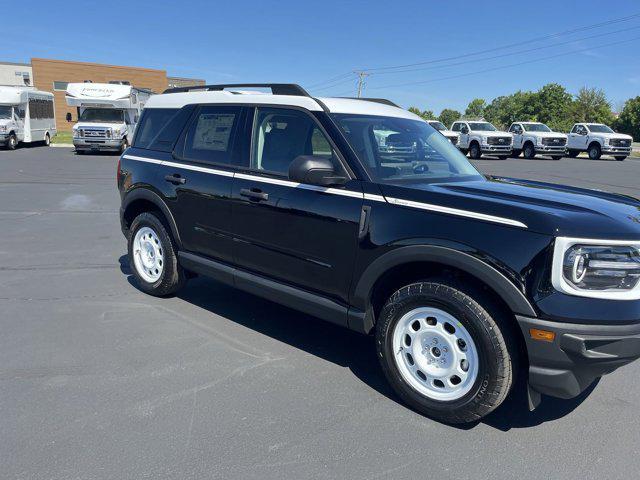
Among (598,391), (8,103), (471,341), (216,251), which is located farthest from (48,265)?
(8,103)

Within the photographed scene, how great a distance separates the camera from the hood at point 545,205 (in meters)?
2.75

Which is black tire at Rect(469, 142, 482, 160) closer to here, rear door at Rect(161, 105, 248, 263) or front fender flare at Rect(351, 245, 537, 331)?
rear door at Rect(161, 105, 248, 263)

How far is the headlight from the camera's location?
8.85 feet

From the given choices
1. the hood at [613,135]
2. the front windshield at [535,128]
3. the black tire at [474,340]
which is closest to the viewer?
the black tire at [474,340]

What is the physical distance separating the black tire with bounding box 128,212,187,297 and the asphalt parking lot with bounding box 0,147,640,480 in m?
0.13

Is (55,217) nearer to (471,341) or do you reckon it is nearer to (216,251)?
(216,251)

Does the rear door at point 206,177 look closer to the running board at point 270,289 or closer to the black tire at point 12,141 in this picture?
the running board at point 270,289

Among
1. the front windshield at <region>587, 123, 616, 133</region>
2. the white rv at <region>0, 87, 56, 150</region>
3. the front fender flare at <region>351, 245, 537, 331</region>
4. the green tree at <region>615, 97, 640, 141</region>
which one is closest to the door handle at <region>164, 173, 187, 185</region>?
the front fender flare at <region>351, 245, 537, 331</region>

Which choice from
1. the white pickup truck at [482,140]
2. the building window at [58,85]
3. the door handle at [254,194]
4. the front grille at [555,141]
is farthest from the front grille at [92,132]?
the building window at [58,85]

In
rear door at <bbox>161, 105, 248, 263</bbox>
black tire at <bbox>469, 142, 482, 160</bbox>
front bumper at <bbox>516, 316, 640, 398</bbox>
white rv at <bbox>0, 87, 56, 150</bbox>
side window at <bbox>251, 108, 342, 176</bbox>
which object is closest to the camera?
front bumper at <bbox>516, 316, 640, 398</bbox>

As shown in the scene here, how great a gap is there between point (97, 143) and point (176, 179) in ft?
71.6

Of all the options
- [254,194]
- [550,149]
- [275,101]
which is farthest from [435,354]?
[550,149]

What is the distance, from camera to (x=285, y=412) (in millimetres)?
3250

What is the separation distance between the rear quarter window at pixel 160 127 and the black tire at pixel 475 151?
26403mm
